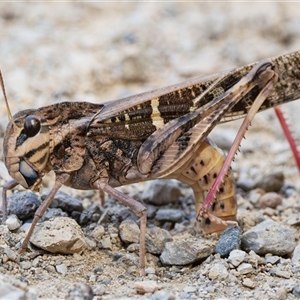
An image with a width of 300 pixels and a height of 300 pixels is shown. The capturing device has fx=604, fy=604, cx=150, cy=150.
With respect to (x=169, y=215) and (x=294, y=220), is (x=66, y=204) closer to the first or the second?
(x=169, y=215)

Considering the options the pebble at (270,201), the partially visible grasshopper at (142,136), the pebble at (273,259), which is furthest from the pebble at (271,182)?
the pebble at (273,259)

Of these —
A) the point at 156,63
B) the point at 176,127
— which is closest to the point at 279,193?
the point at 176,127

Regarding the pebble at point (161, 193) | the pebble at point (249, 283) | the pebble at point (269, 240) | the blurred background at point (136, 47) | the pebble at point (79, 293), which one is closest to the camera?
the pebble at point (79, 293)

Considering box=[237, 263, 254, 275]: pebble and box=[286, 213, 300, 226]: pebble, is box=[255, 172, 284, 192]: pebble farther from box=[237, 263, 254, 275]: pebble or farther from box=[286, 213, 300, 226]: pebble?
box=[237, 263, 254, 275]: pebble

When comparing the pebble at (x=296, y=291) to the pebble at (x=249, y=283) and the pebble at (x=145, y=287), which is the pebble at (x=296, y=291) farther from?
the pebble at (x=145, y=287)

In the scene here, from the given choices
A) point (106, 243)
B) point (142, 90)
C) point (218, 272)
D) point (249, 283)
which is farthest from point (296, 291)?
point (142, 90)

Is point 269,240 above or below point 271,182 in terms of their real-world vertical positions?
below

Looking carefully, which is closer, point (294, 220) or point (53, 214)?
point (53, 214)

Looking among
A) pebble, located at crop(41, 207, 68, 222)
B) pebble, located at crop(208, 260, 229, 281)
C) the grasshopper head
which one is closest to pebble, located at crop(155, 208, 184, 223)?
pebble, located at crop(41, 207, 68, 222)
